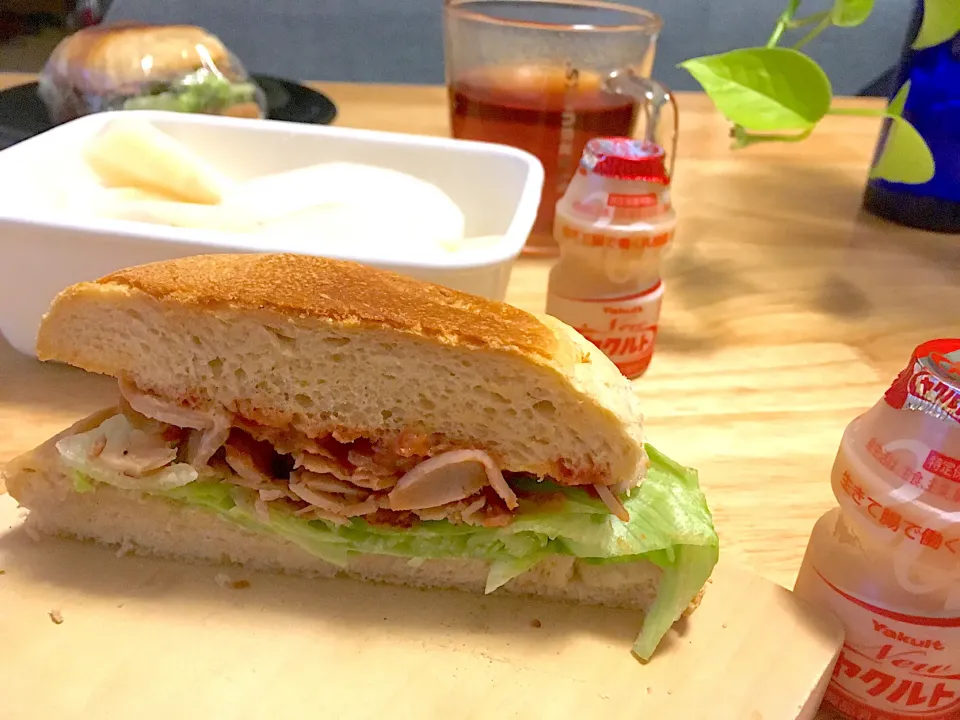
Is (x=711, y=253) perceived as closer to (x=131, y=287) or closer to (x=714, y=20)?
(x=131, y=287)

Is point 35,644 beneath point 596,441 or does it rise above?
beneath

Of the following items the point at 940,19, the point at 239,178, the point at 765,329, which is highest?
the point at 940,19

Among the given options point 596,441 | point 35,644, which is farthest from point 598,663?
point 35,644

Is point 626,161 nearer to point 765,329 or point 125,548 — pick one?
point 765,329

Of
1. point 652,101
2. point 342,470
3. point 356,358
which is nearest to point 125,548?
point 342,470

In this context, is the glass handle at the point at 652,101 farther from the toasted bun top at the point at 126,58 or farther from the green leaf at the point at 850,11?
the toasted bun top at the point at 126,58
